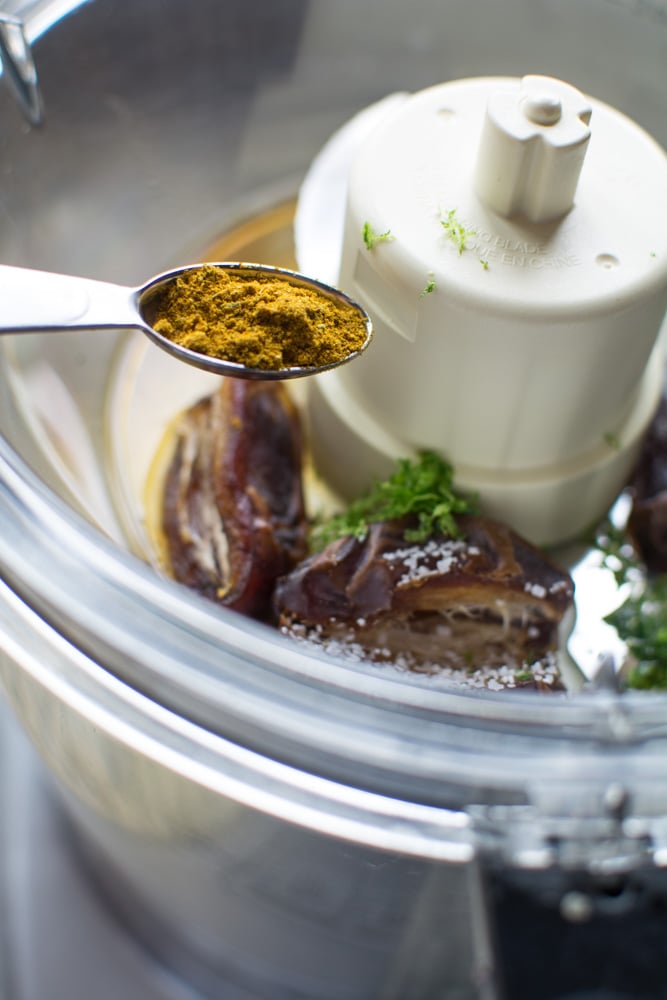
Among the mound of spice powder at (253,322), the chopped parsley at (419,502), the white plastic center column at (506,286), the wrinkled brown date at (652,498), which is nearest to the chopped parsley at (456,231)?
the white plastic center column at (506,286)

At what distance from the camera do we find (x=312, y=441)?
115 centimetres

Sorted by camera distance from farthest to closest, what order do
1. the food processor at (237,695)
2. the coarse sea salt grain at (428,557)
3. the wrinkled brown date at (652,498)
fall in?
the wrinkled brown date at (652,498), the coarse sea salt grain at (428,557), the food processor at (237,695)

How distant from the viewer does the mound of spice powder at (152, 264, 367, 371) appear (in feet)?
2.78

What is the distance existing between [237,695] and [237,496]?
0.41 meters

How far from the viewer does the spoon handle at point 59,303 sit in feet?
2.68

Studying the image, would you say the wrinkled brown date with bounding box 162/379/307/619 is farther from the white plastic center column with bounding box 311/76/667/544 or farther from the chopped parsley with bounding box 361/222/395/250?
the chopped parsley with bounding box 361/222/395/250

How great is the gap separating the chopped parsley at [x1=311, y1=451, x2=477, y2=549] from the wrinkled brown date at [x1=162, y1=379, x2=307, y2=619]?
0.23 ft

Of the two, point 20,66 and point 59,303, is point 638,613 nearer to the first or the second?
point 59,303

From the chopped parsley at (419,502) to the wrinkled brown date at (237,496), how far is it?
70 mm

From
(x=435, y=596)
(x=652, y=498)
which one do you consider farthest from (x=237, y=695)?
(x=652, y=498)

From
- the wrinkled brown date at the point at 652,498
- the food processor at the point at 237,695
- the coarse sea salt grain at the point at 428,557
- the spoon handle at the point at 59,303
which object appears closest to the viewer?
the food processor at the point at 237,695

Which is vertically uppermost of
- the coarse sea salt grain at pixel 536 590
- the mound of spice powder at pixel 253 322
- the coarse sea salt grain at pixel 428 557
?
Result: the mound of spice powder at pixel 253 322

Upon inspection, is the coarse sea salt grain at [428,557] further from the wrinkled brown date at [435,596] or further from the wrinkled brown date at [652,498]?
the wrinkled brown date at [652,498]

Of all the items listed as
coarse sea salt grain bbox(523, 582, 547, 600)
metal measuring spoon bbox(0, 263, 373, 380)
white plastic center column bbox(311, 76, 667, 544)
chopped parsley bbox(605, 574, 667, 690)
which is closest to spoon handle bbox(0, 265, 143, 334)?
metal measuring spoon bbox(0, 263, 373, 380)
